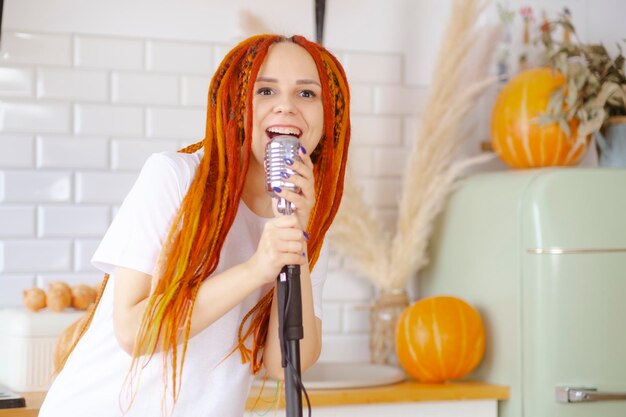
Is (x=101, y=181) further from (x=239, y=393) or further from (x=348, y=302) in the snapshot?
(x=239, y=393)

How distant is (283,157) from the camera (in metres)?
1.21

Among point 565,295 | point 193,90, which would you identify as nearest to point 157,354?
point 565,295

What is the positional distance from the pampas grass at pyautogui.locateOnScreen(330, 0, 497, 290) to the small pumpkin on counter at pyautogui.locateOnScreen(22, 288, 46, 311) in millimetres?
819

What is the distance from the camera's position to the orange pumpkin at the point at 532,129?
2.61 metres

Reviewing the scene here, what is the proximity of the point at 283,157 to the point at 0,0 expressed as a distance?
59.2 inches

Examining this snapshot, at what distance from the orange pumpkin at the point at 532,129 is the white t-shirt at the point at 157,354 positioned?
1.30 metres

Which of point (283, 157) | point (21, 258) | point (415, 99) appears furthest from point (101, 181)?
point (283, 157)

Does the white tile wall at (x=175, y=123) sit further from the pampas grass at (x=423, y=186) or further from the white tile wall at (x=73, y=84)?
the pampas grass at (x=423, y=186)

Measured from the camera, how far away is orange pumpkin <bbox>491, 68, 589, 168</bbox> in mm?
2605

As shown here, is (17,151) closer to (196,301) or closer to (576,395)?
(196,301)

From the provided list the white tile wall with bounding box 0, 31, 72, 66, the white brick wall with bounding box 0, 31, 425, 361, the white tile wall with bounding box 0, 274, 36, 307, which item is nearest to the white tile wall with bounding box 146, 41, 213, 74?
the white brick wall with bounding box 0, 31, 425, 361

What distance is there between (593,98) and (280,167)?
1.62 metres

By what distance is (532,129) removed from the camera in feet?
8.57

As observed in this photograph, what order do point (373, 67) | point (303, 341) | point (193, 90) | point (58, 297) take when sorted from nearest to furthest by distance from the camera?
point (303, 341) < point (58, 297) < point (193, 90) < point (373, 67)
